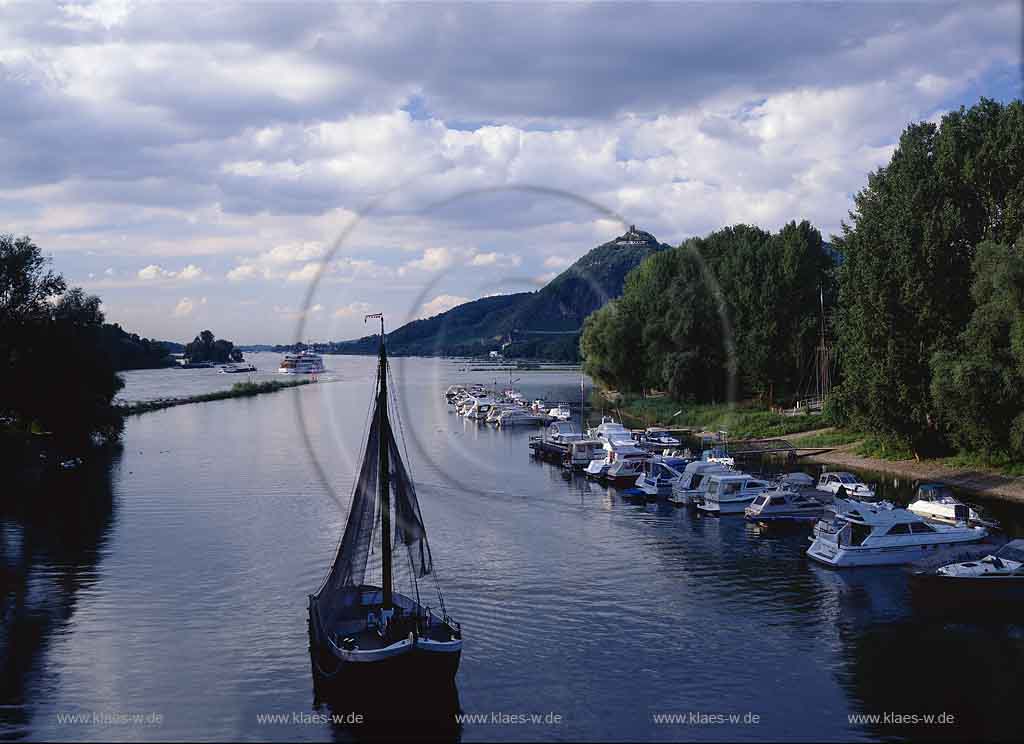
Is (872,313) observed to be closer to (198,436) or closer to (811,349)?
(811,349)

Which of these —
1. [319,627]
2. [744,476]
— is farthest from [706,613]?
[744,476]

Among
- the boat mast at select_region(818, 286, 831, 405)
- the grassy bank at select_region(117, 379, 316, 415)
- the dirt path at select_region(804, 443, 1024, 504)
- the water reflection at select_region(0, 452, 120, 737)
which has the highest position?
the boat mast at select_region(818, 286, 831, 405)

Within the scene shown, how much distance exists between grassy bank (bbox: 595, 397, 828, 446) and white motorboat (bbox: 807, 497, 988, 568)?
1709 inches

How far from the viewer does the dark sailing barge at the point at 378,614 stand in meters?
25.6

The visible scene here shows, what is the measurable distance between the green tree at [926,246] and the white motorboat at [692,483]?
48.6ft

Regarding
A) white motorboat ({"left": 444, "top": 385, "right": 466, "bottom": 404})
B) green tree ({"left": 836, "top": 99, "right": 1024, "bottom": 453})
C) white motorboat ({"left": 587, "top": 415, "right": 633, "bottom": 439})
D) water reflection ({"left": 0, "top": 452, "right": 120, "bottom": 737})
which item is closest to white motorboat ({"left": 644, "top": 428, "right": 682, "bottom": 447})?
white motorboat ({"left": 587, "top": 415, "right": 633, "bottom": 439})

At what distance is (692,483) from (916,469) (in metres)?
17.9

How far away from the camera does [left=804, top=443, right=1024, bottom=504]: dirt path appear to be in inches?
2203

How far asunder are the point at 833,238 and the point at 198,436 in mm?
73490

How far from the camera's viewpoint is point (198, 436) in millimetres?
105250

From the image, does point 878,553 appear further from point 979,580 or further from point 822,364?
point 822,364

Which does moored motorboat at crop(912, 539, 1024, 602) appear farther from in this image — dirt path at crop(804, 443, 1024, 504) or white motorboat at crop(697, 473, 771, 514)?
dirt path at crop(804, 443, 1024, 504)

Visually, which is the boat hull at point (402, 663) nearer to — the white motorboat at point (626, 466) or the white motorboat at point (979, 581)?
the white motorboat at point (979, 581)

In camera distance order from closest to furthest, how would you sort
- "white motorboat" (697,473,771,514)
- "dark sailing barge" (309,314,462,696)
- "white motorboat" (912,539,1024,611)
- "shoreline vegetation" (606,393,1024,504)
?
"dark sailing barge" (309,314,462,696) → "white motorboat" (912,539,1024,611) → "white motorboat" (697,473,771,514) → "shoreline vegetation" (606,393,1024,504)
